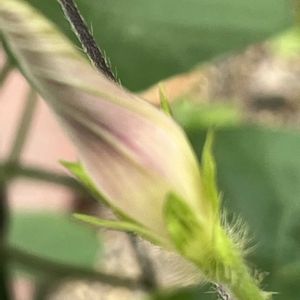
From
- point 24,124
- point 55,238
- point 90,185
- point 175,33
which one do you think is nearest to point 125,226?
point 90,185

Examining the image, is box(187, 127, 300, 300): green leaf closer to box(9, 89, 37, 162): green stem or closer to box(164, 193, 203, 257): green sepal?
box(9, 89, 37, 162): green stem

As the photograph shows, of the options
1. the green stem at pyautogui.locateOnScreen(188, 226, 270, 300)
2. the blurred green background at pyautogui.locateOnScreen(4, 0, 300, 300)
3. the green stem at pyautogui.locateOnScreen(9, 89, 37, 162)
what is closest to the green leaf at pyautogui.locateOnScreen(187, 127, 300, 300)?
the blurred green background at pyautogui.locateOnScreen(4, 0, 300, 300)

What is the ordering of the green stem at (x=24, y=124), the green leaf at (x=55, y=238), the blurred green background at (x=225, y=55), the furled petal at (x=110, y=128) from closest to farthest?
the furled petal at (x=110, y=128) < the blurred green background at (x=225, y=55) < the green stem at (x=24, y=124) < the green leaf at (x=55, y=238)

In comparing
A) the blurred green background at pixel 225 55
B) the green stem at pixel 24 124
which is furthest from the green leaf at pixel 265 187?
the green stem at pixel 24 124

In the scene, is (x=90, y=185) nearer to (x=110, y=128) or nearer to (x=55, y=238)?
(x=110, y=128)

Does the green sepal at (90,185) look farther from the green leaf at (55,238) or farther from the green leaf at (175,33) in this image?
the green leaf at (55,238)

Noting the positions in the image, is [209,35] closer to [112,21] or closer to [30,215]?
[112,21]

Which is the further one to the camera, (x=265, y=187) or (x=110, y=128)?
(x=265, y=187)
